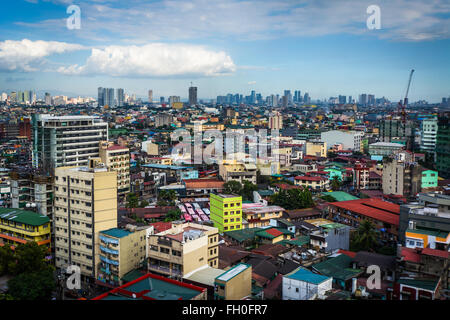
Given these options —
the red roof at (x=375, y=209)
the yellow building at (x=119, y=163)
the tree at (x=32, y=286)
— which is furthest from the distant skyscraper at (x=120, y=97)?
the tree at (x=32, y=286)

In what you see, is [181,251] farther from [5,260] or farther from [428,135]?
[428,135]

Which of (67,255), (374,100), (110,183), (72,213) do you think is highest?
(374,100)

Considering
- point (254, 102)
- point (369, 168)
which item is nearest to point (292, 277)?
point (369, 168)

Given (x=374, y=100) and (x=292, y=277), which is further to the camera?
(x=374, y=100)

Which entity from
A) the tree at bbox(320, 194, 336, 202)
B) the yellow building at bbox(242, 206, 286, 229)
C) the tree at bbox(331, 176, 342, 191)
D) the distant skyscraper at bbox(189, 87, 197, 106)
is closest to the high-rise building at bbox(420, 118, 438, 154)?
the tree at bbox(331, 176, 342, 191)

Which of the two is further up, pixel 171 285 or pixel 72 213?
pixel 72 213

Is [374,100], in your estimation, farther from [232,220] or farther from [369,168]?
[232,220]
